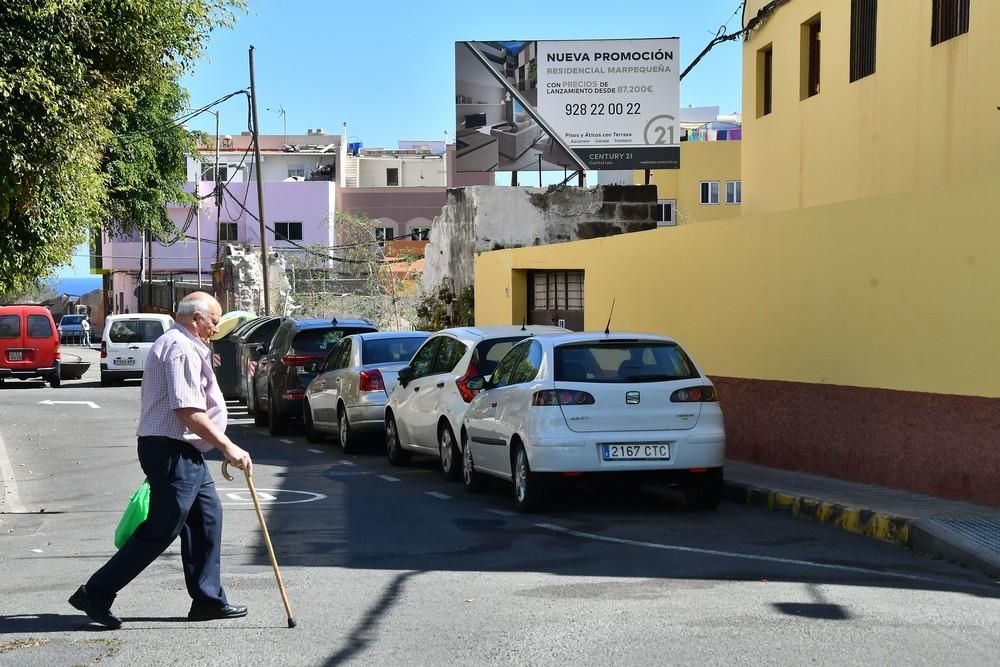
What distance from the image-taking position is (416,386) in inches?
616

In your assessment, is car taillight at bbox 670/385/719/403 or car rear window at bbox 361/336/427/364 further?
car rear window at bbox 361/336/427/364

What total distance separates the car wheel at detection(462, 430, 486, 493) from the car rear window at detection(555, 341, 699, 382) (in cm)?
198

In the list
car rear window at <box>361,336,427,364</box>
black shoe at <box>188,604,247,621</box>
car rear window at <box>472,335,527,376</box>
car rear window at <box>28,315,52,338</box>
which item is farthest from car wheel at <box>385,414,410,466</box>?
car rear window at <box>28,315,52,338</box>

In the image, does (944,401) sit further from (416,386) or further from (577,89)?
(577,89)

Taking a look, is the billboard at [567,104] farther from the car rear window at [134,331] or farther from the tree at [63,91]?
the tree at [63,91]

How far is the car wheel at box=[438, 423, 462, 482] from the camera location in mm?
14461

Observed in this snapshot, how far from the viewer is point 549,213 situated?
27.8 metres

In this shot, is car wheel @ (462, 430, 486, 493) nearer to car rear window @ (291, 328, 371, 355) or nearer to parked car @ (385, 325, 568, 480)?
parked car @ (385, 325, 568, 480)

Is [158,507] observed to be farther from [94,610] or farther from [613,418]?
[613,418]

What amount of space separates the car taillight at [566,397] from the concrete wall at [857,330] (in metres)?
2.66

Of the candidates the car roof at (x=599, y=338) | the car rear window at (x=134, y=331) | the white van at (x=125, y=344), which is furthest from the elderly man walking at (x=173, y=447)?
the car rear window at (x=134, y=331)

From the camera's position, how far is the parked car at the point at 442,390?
14375 mm

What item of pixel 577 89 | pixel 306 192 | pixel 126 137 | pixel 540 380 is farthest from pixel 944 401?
pixel 306 192

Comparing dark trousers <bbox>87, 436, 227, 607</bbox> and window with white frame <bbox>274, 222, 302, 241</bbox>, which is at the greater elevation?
window with white frame <bbox>274, 222, 302, 241</bbox>
